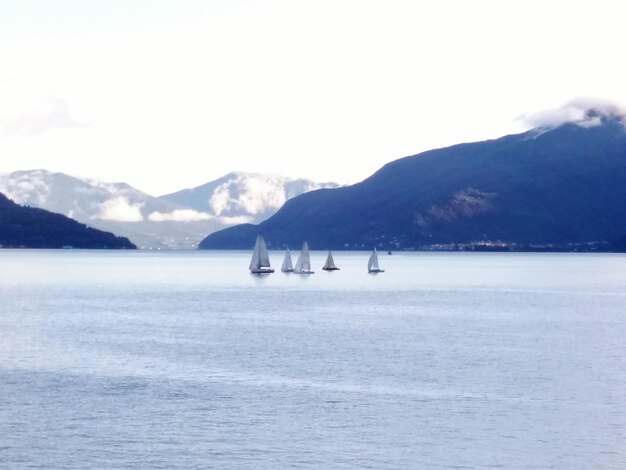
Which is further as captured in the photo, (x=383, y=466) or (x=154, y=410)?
(x=154, y=410)

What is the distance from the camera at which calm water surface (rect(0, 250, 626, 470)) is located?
43.9 meters

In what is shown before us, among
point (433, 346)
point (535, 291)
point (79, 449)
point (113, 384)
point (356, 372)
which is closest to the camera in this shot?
point (79, 449)

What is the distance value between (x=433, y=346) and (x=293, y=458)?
4135 cm

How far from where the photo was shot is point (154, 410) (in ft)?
169

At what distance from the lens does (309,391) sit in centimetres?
5784

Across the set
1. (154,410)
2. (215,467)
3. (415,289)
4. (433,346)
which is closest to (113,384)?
(154,410)

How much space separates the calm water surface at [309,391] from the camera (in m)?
43.9

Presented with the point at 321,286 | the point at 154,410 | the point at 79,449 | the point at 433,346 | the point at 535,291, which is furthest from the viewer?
the point at 321,286

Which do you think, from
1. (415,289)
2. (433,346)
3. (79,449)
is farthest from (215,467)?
(415,289)

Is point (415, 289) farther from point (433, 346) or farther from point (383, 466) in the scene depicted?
point (383, 466)

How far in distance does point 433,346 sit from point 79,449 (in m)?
43.5

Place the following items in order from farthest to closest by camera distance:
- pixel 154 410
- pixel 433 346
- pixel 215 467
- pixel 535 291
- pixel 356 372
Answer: pixel 535 291, pixel 433 346, pixel 356 372, pixel 154 410, pixel 215 467

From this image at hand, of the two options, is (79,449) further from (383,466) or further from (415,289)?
(415,289)

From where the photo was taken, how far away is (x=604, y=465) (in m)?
42.3
